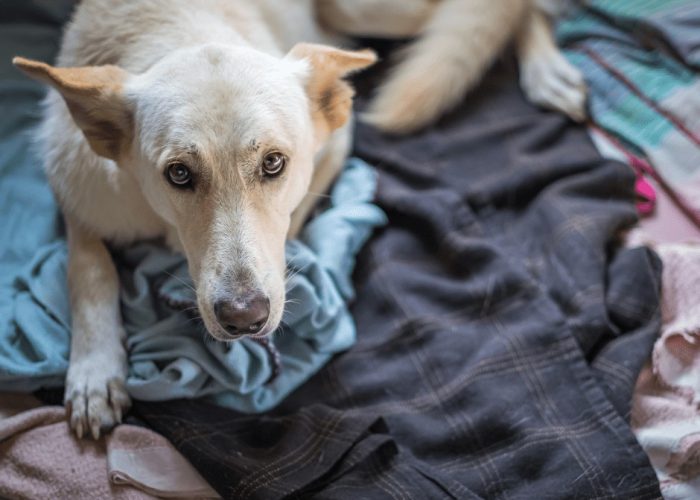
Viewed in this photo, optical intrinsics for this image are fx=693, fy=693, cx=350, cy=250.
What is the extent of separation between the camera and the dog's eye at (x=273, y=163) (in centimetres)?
139

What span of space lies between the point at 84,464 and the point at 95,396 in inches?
5.5

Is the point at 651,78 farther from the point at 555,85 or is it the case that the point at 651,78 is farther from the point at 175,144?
the point at 175,144

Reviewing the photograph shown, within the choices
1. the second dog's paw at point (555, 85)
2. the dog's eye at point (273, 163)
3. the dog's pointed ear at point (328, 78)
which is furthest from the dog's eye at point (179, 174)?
the second dog's paw at point (555, 85)

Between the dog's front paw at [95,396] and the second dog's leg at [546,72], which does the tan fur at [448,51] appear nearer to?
the second dog's leg at [546,72]

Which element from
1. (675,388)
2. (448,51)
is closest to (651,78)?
(448,51)

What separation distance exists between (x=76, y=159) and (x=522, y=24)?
1516mm

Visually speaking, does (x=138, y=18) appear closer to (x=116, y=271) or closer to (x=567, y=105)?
(x=116, y=271)

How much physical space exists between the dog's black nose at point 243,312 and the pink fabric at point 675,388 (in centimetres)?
87

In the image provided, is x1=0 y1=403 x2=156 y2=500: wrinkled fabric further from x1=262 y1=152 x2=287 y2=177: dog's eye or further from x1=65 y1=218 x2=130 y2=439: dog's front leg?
x1=262 y1=152 x2=287 y2=177: dog's eye

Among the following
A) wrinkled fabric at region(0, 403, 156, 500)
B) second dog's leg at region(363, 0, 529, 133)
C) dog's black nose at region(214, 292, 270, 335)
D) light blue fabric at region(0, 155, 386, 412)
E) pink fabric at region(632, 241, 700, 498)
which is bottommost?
wrinkled fabric at region(0, 403, 156, 500)

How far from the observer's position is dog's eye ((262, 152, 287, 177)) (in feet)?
4.55

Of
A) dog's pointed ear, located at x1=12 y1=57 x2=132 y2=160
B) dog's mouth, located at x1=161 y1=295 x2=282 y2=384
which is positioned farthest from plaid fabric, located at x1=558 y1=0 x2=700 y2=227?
dog's pointed ear, located at x1=12 y1=57 x2=132 y2=160

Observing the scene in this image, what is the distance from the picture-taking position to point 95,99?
1.40 m

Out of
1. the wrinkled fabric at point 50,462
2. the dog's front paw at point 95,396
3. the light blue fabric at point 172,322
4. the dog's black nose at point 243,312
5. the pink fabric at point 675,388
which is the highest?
the dog's black nose at point 243,312
